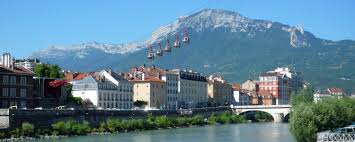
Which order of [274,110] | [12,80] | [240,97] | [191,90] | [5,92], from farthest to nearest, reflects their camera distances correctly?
[240,97], [191,90], [274,110], [12,80], [5,92]

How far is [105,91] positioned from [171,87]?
28.9m

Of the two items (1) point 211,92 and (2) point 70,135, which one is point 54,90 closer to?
(2) point 70,135

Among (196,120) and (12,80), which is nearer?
(12,80)

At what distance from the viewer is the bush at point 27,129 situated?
69.2m

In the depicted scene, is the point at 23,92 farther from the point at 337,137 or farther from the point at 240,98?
the point at 240,98

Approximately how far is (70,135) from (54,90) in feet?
58.3

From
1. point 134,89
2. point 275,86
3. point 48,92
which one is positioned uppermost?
point 275,86

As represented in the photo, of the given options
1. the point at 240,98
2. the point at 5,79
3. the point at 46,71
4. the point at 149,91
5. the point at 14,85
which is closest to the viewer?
the point at 5,79

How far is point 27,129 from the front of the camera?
69.5 m

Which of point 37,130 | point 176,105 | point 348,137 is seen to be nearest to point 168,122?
point 37,130

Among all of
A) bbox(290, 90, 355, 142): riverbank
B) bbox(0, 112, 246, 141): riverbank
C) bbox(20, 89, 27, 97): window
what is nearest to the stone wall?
bbox(0, 112, 246, 141): riverbank

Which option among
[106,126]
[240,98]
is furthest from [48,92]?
[240,98]

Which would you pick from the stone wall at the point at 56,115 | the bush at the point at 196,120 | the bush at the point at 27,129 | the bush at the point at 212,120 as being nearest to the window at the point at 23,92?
the stone wall at the point at 56,115

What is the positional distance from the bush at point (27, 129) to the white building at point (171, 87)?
6455 cm
